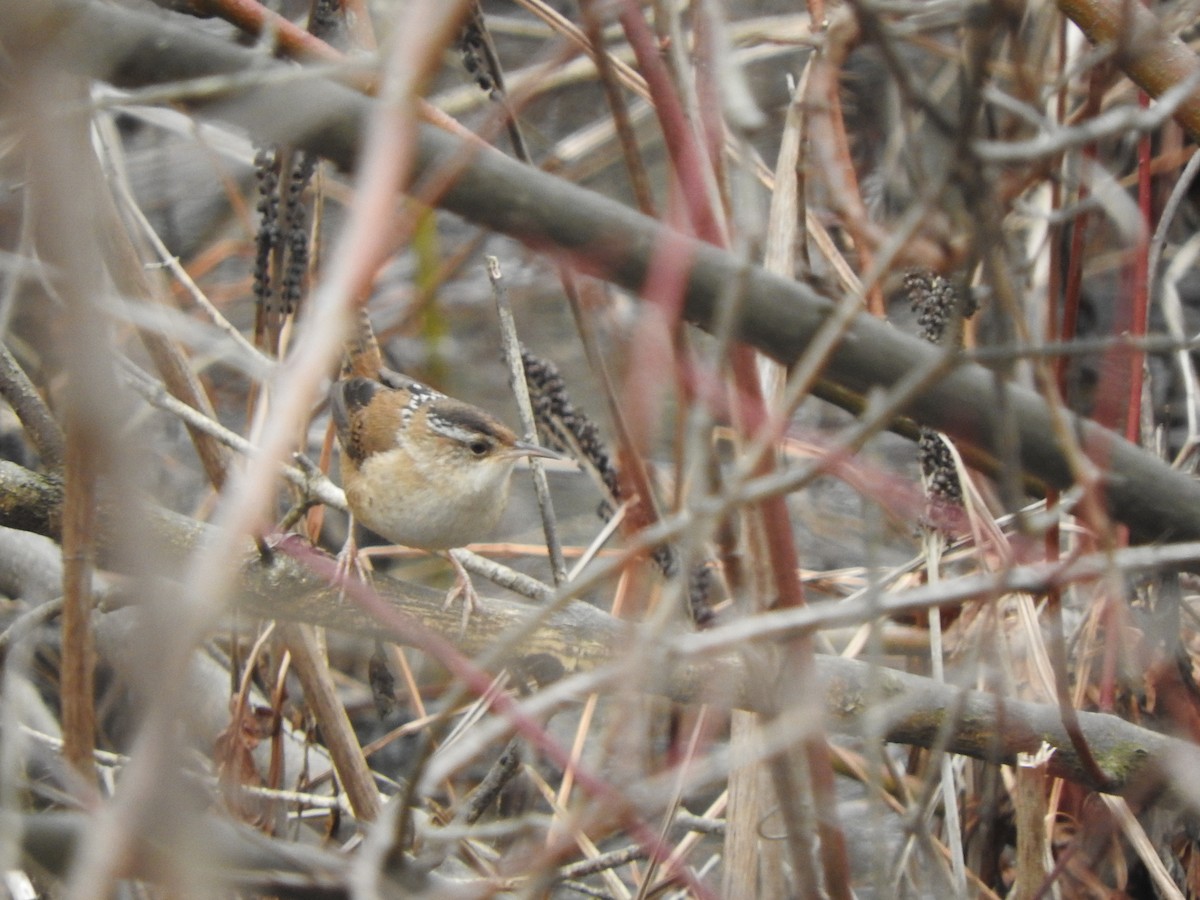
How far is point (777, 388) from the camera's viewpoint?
2.67 m

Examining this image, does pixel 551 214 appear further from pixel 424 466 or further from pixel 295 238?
pixel 424 466

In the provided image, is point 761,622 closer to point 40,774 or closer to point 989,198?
point 989,198

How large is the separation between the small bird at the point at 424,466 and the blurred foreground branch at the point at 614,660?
24.7 inches

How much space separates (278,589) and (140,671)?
211 centimetres

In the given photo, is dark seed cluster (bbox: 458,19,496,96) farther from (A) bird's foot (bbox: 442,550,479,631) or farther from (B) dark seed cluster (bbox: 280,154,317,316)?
(A) bird's foot (bbox: 442,550,479,631)

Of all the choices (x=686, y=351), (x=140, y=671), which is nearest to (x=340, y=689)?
(x=686, y=351)

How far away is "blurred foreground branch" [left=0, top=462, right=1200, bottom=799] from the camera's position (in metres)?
2.62

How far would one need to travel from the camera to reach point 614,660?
257 centimetres

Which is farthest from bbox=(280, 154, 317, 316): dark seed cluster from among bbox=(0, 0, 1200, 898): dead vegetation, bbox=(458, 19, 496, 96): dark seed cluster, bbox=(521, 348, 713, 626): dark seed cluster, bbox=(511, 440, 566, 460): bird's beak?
bbox=(511, 440, 566, 460): bird's beak

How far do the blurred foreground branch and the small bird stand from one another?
2.06 ft

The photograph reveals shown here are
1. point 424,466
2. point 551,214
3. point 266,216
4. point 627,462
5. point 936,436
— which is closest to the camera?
point 551,214

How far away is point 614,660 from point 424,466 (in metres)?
1.40

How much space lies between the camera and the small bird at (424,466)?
3693 millimetres

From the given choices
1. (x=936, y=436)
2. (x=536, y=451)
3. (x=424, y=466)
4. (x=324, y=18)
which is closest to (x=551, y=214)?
(x=936, y=436)
